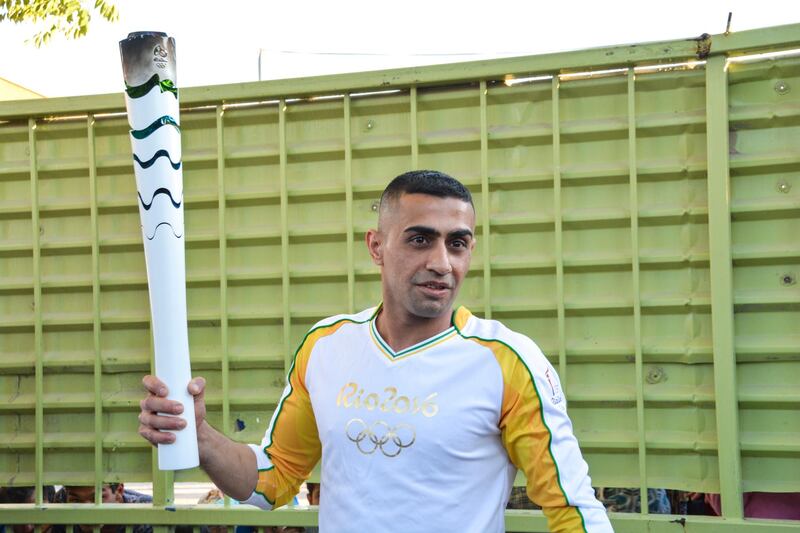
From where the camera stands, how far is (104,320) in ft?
14.8

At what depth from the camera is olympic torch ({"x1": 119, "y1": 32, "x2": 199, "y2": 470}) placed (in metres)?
2.34

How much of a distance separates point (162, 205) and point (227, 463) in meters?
0.84

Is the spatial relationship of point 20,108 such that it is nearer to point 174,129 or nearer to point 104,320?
point 104,320

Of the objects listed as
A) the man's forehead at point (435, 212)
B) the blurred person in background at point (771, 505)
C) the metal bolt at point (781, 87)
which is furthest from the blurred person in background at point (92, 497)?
the metal bolt at point (781, 87)

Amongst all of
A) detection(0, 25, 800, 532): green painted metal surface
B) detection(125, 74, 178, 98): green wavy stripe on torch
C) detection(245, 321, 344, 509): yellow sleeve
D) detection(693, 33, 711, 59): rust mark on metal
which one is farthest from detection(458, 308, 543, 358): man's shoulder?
detection(693, 33, 711, 59): rust mark on metal

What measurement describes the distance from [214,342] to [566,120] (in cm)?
206

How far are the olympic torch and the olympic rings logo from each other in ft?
1.51

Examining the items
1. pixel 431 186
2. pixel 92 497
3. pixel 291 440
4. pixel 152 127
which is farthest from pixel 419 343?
pixel 92 497

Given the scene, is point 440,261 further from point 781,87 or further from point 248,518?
point 248,518

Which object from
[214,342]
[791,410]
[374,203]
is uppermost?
[374,203]

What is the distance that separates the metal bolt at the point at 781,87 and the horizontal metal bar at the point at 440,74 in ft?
0.52

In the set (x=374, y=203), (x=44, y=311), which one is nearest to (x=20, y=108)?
(x=44, y=311)

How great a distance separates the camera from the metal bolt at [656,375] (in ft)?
12.6

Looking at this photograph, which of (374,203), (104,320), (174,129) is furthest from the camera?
(104,320)
